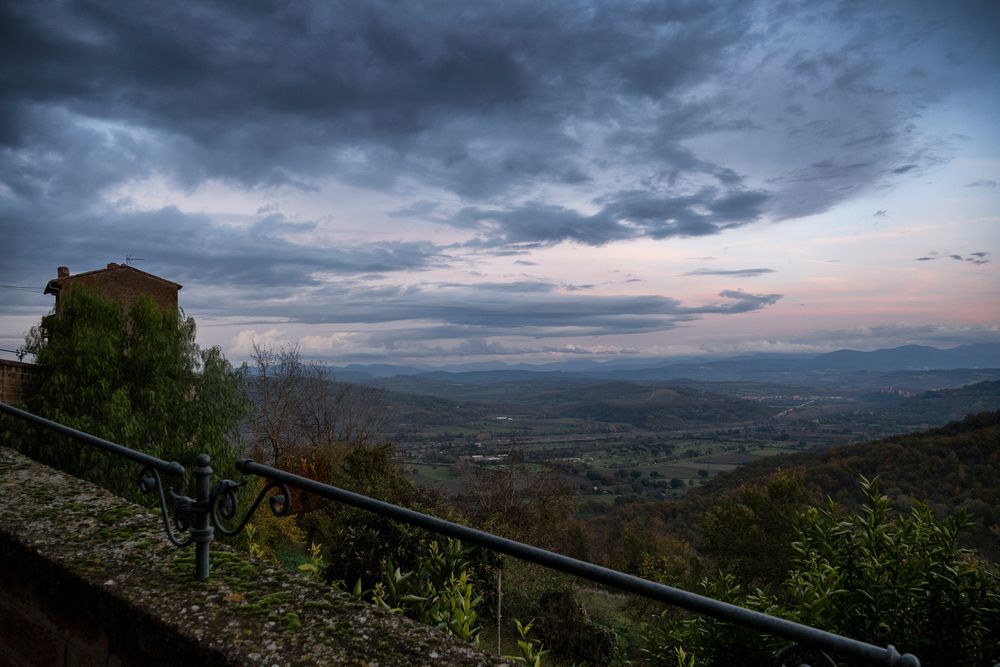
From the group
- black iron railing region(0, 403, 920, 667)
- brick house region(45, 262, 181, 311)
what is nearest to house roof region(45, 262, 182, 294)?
brick house region(45, 262, 181, 311)

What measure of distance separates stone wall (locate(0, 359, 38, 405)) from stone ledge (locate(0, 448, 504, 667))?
17040mm

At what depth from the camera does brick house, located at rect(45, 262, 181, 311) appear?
23141 mm

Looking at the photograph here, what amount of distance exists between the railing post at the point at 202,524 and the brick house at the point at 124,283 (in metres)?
23.7

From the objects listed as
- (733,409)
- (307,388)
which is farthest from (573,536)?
(733,409)

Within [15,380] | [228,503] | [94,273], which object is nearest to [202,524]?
A: [228,503]

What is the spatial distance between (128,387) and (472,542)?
62.4ft

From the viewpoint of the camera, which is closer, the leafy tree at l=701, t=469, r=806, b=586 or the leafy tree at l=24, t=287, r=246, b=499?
the leafy tree at l=24, t=287, r=246, b=499

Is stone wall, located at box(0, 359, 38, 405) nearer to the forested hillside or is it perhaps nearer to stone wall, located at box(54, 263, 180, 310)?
stone wall, located at box(54, 263, 180, 310)

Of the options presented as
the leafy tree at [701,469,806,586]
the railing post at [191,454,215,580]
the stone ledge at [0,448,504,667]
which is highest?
the railing post at [191,454,215,580]

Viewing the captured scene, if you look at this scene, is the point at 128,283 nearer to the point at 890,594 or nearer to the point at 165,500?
the point at 165,500

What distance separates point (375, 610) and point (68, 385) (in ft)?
59.5

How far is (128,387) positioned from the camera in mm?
17188

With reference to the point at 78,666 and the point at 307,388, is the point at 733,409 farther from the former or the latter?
the point at 78,666

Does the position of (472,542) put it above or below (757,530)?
above
